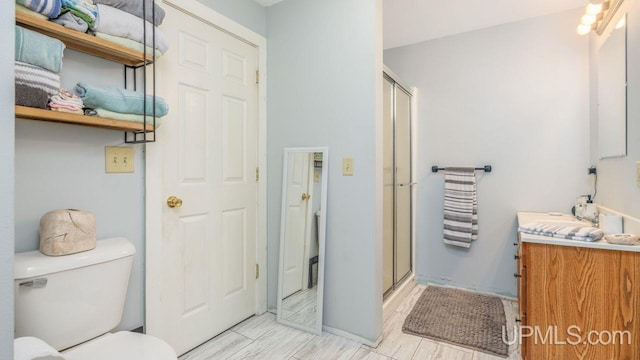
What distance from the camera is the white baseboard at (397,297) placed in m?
2.39

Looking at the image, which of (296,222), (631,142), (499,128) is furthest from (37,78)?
(499,128)

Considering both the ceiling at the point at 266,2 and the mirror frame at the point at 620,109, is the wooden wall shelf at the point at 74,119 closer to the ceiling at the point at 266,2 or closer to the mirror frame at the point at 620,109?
the ceiling at the point at 266,2

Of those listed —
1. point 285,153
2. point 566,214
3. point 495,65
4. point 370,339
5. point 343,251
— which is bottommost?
point 370,339

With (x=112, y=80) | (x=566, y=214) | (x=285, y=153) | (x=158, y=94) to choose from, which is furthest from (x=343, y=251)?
(x=566, y=214)

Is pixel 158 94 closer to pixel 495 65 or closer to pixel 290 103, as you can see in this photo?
pixel 290 103

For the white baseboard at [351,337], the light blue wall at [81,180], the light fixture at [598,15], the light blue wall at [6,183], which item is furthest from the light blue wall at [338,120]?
the light blue wall at [6,183]

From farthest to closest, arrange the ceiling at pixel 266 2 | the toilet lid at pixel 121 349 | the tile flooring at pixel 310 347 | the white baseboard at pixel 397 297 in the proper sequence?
the white baseboard at pixel 397 297, the ceiling at pixel 266 2, the tile flooring at pixel 310 347, the toilet lid at pixel 121 349

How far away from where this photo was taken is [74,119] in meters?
1.21

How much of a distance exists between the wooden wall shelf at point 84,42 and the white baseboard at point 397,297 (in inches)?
87.7

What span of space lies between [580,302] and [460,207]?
4.57 ft

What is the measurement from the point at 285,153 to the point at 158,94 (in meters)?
0.89

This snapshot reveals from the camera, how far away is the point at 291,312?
2.20 metres

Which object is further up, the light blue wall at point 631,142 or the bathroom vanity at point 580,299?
the light blue wall at point 631,142

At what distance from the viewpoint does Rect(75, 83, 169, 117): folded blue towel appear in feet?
4.15
